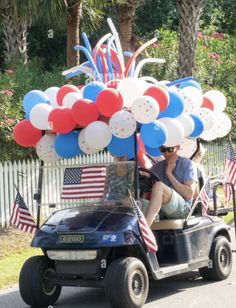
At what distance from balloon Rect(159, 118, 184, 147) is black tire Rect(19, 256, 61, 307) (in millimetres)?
1795

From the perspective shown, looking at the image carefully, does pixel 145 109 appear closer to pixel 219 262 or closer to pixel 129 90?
pixel 129 90

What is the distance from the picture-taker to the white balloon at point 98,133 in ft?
21.5

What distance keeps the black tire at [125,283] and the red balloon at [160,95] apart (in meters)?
1.54

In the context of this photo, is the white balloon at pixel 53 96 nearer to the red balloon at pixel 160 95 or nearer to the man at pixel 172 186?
the red balloon at pixel 160 95

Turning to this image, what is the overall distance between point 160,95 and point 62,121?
1017 mm

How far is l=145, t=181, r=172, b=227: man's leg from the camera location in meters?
6.78

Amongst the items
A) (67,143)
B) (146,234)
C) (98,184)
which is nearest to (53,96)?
(67,143)

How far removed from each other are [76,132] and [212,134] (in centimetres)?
184

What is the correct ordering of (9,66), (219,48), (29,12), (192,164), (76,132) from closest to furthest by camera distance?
(76,132) < (192,164) < (29,12) < (9,66) < (219,48)

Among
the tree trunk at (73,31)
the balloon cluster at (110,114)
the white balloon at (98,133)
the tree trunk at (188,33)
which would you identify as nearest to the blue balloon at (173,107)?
the balloon cluster at (110,114)

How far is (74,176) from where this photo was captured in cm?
708

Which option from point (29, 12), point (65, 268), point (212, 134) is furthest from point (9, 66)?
point (65, 268)

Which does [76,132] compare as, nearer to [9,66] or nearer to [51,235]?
[51,235]

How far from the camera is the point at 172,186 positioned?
7.45 metres
